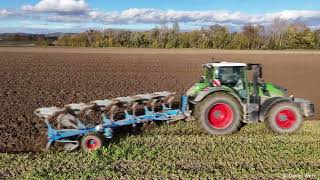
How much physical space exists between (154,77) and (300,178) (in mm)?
17252

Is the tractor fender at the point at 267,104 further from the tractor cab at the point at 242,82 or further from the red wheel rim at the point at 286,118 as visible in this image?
the red wheel rim at the point at 286,118

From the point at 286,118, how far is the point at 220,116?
1479mm

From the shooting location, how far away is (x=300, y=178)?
22.7 ft

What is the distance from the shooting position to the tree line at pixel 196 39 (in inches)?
2867

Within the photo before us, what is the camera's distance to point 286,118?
33.4ft

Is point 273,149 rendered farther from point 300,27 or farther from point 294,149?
point 300,27

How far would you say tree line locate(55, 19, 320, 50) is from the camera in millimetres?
72812

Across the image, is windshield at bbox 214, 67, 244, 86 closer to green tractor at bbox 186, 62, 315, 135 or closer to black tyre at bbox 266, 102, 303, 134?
green tractor at bbox 186, 62, 315, 135

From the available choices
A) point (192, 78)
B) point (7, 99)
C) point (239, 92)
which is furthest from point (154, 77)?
point (239, 92)

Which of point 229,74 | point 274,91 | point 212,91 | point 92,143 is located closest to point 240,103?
point 212,91

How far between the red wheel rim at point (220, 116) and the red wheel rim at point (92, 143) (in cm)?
271

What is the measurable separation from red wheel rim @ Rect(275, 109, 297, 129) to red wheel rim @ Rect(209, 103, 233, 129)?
3.50 ft

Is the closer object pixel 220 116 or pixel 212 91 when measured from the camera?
pixel 212 91

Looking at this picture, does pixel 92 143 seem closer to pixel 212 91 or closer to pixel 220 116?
pixel 212 91
